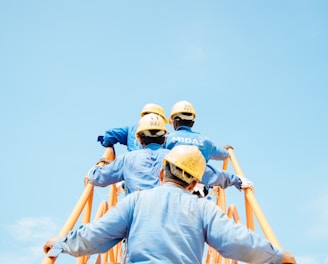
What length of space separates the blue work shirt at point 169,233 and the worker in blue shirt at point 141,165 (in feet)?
3.42

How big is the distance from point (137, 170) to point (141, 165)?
0.06 metres

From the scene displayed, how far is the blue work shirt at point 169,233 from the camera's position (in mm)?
2404

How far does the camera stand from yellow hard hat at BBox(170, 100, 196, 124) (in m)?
5.51

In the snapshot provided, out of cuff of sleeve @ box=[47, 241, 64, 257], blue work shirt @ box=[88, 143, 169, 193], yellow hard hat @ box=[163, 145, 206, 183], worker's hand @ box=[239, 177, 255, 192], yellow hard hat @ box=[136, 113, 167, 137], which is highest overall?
yellow hard hat @ box=[136, 113, 167, 137]

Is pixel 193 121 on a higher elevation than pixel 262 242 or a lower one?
higher

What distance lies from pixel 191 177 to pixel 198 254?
488 mm

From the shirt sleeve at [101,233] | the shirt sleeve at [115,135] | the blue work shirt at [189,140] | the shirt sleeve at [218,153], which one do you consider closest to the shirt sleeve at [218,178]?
the blue work shirt at [189,140]

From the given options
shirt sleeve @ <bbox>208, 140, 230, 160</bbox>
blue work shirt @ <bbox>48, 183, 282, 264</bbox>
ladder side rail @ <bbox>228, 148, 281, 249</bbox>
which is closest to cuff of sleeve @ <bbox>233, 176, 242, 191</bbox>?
ladder side rail @ <bbox>228, 148, 281, 249</bbox>

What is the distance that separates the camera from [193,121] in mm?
5551

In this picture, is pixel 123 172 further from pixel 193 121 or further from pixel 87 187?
pixel 193 121

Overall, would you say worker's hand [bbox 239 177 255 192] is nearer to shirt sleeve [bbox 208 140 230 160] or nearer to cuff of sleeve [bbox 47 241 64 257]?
shirt sleeve [bbox 208 140 230 160]

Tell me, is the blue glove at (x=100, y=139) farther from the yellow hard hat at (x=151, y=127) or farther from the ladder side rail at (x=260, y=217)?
the ladder side rail at (x=260, y=217)

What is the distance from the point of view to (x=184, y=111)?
5.51 meters

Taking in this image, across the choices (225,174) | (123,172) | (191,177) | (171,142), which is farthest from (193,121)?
(191,177)
